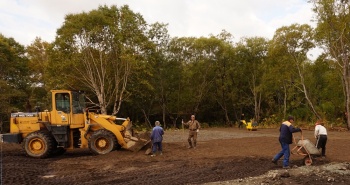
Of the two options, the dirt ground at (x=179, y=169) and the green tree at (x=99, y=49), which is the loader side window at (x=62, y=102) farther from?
the green tree at (x=99, y=49)

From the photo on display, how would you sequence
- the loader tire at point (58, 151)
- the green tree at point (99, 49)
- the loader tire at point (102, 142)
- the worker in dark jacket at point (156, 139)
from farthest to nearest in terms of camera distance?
1. the green tree at point (99, 49)
2. the loader tire at point (58, 151)
3. the loader tire at point (102, 142)
4. the worker in dark jacket at point (156, 139)

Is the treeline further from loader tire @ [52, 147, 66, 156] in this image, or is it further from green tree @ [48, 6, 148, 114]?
loader tire @ [52, 147, 66, 156]

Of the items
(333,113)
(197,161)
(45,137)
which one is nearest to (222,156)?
(197,161)

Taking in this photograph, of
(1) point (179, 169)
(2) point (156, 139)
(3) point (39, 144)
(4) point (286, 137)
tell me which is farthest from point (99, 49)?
(4) point (286, 137)

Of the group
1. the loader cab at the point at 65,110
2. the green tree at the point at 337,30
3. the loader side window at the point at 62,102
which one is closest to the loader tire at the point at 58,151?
the loader cab at the point at 65,110

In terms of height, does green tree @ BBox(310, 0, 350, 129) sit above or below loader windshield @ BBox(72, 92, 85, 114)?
above

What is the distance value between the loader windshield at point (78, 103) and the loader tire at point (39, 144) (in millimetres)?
1483

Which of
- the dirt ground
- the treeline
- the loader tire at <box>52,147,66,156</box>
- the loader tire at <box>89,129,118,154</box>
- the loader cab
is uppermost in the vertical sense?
the treeline

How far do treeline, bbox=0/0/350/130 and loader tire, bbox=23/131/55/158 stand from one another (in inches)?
436

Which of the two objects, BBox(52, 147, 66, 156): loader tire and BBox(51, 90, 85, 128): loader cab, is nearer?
BBox(51, 90, 85, 128): loader cab

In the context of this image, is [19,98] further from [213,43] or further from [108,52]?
[213,43]

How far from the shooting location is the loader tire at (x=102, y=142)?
1338cm

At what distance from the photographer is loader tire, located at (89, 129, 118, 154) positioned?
43.9 feet

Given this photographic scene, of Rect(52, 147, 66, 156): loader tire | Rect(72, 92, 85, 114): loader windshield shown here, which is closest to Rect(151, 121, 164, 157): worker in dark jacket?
Rect(72, 92, 85, 114): loader windshield
